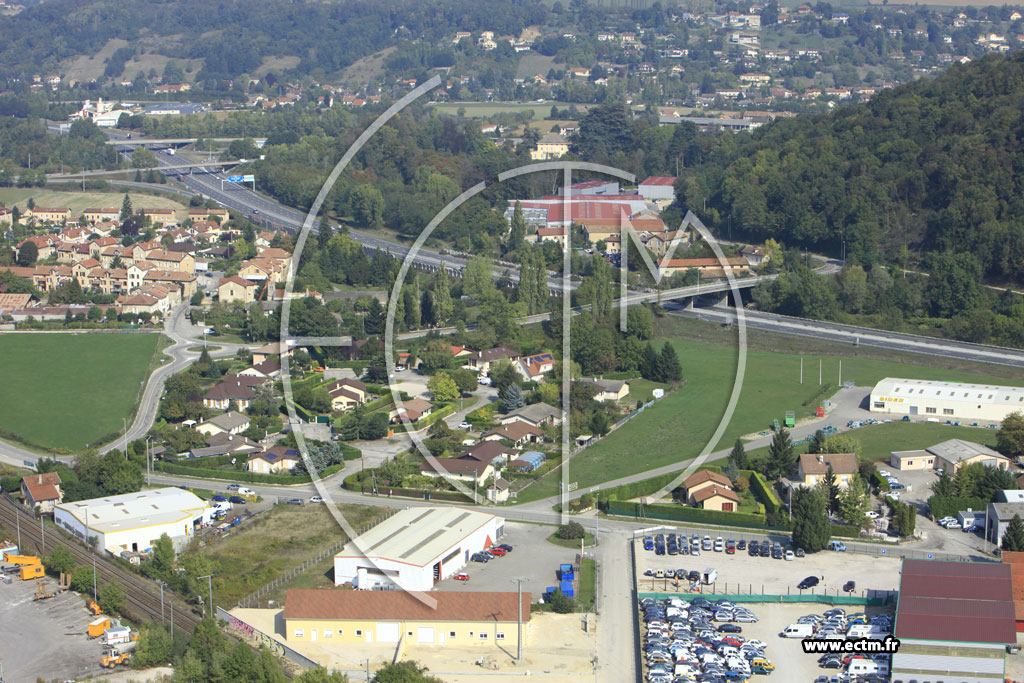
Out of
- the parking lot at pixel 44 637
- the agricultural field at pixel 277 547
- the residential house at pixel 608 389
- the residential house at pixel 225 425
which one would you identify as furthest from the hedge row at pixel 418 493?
the residential house at pixel 608 389

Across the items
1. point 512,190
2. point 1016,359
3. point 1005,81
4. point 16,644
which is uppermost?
point 1005,81

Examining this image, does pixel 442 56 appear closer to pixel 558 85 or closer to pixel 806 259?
pixel 558 85

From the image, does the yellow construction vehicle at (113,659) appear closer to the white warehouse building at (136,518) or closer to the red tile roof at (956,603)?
the white warehouse building at (136,518)

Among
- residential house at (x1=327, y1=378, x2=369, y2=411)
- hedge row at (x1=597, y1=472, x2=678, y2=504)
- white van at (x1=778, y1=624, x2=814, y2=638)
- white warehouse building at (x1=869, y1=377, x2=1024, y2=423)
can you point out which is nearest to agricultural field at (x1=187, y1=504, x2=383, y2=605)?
hedge row at (x1=597, y1=472, x2=678, y2=504)

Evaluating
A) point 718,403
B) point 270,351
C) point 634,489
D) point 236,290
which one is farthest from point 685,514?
point 236,290

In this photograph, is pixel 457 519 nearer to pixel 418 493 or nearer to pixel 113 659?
pixel 418 493

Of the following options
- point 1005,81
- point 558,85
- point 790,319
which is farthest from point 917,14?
point 790,319
